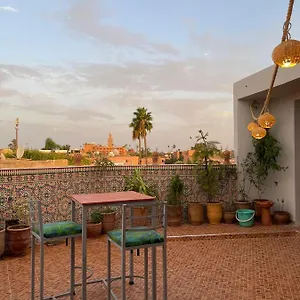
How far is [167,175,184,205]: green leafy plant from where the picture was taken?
23.8 feet

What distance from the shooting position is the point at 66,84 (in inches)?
392

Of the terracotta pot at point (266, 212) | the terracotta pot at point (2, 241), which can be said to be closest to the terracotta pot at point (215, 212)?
the terracotta pot at point (266, 212)

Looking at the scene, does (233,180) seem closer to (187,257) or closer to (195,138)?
(195,138)

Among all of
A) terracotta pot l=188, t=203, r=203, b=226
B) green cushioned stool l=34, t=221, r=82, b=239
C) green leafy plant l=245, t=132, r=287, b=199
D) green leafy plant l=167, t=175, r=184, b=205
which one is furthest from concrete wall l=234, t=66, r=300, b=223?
green cushioned stool l=34, t=221, r=82, b=239

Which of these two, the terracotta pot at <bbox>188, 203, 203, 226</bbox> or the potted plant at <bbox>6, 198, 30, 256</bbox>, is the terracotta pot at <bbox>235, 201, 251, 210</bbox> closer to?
the terracotta pot at <bbox>188, 203, 203, 226</bbox>

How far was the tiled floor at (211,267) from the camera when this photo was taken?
3.70 m

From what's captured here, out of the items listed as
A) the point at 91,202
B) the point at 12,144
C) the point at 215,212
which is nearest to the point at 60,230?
the point at 91,202

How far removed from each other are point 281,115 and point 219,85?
109 inches

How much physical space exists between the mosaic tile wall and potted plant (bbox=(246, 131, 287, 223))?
0.45 m

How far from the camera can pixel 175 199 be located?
7.26 metres

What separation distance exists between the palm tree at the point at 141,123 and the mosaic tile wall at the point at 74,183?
1165cm

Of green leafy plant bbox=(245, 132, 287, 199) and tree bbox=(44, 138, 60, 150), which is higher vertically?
tree bbox=(44, 138, 60, 150)

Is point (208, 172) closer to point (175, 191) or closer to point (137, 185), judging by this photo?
point (175, 191)

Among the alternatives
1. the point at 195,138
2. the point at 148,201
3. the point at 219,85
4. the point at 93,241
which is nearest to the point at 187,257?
the point at 93,241
